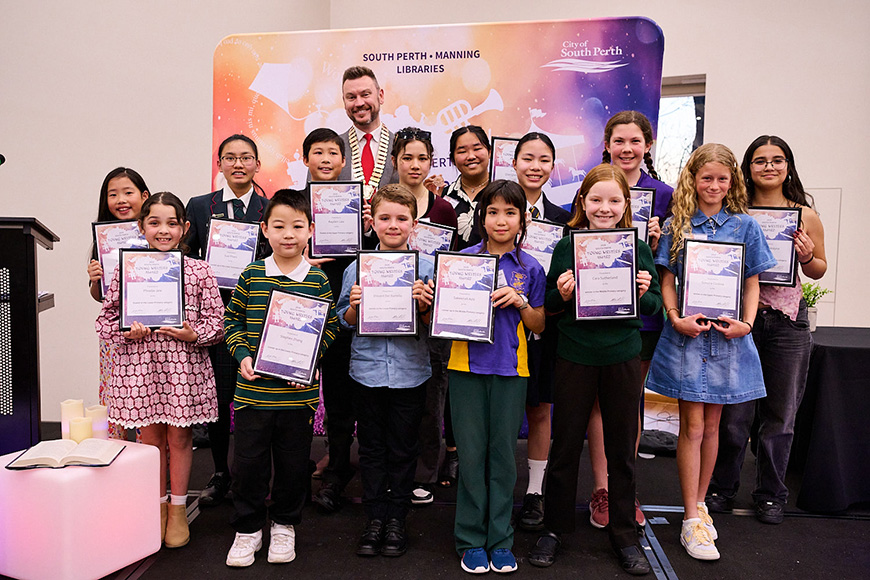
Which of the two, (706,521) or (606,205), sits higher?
(606,205)

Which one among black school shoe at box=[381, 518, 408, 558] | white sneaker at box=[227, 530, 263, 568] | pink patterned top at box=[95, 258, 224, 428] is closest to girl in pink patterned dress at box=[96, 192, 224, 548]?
pink patterned top at box=[95, 258, 224, 428]

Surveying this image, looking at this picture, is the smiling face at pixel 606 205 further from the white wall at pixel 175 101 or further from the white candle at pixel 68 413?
the white wall at pixel 175 101

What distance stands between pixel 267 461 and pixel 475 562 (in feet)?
3.19

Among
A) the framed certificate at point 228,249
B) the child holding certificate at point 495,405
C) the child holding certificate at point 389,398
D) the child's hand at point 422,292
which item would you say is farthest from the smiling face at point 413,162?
the framed certificate at point 228,249

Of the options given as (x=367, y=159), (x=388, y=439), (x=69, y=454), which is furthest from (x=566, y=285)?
(x=69, y=454)

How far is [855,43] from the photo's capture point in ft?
16.6

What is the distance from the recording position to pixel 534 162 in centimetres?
292

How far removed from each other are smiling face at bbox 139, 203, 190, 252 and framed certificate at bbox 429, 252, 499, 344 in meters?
1.24

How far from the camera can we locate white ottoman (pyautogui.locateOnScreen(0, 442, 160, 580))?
88.4 inches

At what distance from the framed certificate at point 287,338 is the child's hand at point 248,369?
0.03 metres

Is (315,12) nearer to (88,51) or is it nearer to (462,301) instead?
(88,51)

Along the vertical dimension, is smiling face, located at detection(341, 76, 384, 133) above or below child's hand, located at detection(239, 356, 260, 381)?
above

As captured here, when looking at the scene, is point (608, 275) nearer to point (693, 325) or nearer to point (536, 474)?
point (693, 325)

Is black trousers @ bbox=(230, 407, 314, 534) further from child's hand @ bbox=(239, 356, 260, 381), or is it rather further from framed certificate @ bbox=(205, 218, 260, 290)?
framed certificate @ bbox=(205, 218, 260, 290)
